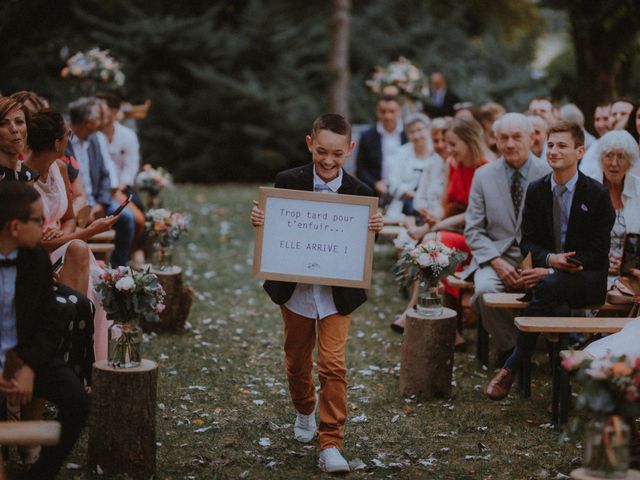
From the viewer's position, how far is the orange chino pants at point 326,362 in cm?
527

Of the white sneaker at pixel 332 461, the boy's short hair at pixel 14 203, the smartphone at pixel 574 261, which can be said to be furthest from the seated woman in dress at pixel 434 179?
the boy's short hair at pixel 14 203

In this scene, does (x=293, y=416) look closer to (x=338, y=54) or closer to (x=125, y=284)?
(x=125, y=284)

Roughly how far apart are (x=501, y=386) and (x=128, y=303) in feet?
9.31

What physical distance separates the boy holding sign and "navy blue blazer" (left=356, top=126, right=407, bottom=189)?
20.9 ft

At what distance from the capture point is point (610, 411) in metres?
4.05

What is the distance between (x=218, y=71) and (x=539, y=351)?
15.7 metres

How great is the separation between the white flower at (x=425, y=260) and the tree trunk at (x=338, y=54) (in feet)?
38.1

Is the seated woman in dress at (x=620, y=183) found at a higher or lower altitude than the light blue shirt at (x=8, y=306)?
higher

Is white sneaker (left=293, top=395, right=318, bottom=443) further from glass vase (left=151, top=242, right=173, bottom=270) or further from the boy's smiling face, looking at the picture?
glass vase (left=151, top=242, right=173, bottom=270)

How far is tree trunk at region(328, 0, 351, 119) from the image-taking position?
17859 millimetres

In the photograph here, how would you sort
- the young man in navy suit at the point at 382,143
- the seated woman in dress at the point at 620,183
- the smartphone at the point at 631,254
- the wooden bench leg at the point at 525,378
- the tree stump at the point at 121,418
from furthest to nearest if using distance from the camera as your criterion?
the young man in navy suit at the point at 382,143
the seated woman in dress at the point at 620,183
the wooden bench leg at the point at 525,378
the smartphone at the point at 631,254
the tree stump at the point at 121,418

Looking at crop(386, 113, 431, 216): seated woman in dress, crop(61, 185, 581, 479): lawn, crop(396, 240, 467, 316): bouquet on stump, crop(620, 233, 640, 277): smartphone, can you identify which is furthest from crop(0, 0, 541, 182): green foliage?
crop(620, 233, 640, 277): smartphone

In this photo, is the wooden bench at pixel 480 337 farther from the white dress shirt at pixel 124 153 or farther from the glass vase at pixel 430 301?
the white dress shirt at pixel 124 153

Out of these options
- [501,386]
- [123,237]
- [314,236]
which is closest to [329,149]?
[314,236]
